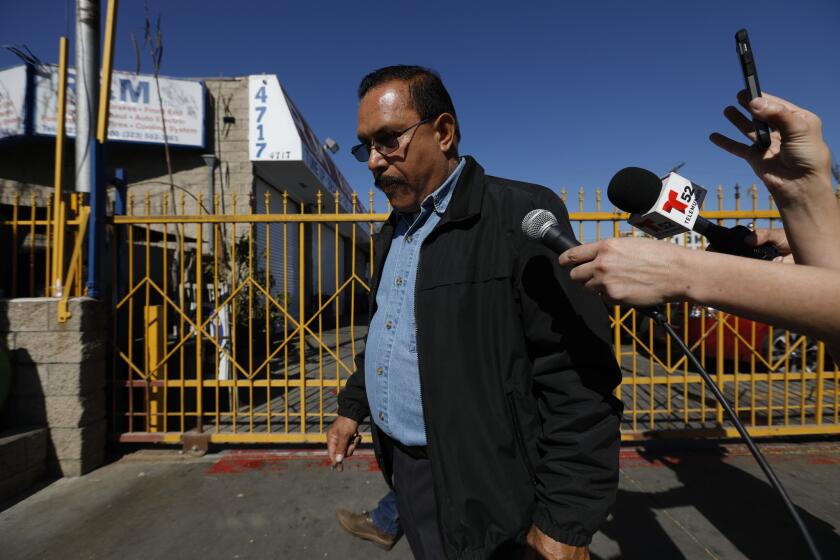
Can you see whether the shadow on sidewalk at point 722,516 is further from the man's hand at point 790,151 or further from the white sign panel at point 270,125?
the white sign panel at point 270,125

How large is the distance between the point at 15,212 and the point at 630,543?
5.62 m

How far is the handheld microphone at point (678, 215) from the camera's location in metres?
1.17

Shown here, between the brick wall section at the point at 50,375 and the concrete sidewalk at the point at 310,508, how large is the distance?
0.32m

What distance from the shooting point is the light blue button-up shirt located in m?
1.50

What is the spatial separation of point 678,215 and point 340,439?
5.27 ft

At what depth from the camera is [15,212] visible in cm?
382

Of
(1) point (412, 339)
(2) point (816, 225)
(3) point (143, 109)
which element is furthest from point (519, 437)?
(3) point (143, 109)

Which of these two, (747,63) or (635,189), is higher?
(747,63)

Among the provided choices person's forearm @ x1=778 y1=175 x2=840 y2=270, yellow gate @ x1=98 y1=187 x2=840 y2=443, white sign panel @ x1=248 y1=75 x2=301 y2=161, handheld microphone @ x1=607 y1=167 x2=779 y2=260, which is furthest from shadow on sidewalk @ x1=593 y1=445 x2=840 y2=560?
white sign panel @ x1=248 y1=75 x2=301 y2=161

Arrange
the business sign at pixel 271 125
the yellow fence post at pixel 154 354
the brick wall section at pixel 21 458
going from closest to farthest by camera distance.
Answer: the brick wall section at pixel 21 458
the yellow fence post at pixel 154 354
the business sign at pixel 271 125

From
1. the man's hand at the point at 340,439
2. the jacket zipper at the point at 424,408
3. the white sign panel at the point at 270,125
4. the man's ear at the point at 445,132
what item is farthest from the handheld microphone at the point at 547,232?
the white sign panel at the point at 270,125

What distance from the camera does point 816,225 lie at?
0.96 meters

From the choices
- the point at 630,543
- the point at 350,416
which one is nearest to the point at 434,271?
the point at 350,416

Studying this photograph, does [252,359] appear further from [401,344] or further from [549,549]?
[549,549]
